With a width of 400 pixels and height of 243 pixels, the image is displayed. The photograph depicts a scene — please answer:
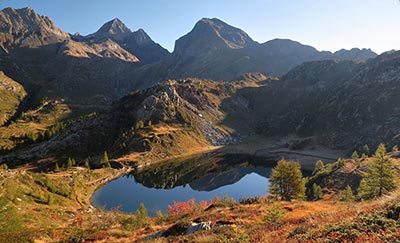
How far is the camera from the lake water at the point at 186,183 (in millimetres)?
105381

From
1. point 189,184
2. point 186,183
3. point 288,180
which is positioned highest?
point 288,180

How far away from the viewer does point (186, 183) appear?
425 ft

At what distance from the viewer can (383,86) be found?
19962 centimetres

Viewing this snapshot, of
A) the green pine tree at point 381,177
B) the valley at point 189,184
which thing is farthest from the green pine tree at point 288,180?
the green pine tree at point 381,177

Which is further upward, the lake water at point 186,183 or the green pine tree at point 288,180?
the green pine tree at point 288,180

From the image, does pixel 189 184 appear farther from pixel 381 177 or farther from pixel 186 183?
pixel 381 177

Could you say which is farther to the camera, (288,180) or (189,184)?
(189,184)

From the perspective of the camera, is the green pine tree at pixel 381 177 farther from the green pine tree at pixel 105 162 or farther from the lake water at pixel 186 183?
the green pine tree at pixel 105 162

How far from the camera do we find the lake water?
346ft

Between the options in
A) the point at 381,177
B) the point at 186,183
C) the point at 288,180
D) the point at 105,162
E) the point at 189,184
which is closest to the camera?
the point at 381,177

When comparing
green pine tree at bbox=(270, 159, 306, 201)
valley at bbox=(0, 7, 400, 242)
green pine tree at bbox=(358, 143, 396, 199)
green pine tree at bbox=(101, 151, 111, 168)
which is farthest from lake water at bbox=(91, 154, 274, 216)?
green pine tree at bbox=(358, 143, 396, 199)

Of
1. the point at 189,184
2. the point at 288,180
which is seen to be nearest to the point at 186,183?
the point at 189,184

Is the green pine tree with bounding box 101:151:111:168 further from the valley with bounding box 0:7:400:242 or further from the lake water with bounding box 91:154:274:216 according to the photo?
the lake water with bounding box 91:154:274:216

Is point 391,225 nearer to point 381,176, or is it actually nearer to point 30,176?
point 381,176
